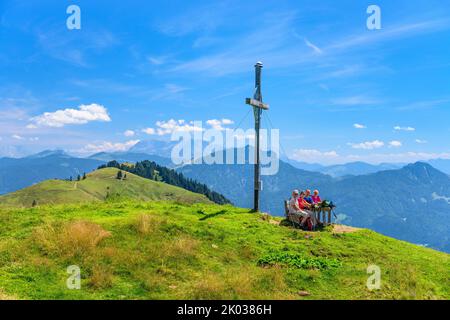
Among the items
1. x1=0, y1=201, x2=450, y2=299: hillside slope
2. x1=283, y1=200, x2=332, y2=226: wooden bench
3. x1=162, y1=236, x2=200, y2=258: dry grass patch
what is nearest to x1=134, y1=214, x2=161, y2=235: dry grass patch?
x1=0, y1=201, x2=450, y2=299: hillside slope

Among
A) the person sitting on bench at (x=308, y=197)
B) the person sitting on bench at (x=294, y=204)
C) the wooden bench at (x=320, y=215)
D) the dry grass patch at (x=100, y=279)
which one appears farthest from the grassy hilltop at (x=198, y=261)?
the person sitting on bench at (x=308, y=197)

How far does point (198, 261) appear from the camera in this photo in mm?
15922

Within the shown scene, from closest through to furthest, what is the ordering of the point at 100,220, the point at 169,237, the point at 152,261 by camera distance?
1. the point at 152,261
2. the point at 169,237
3. the point at 100,220

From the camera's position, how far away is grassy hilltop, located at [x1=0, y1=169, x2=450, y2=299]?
12.9 metres

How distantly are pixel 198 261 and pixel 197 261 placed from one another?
0.05 meters

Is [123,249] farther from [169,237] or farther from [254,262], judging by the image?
[254,262]

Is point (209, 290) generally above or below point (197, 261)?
below

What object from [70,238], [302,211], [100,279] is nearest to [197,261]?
[100,279]

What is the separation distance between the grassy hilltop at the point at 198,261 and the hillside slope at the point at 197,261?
0.04m

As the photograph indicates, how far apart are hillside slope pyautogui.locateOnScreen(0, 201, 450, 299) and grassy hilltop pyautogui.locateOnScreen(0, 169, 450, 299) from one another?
0.04 metres

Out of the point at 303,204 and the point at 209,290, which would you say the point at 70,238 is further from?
the point at 303,204

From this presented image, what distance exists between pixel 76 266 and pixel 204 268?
4789mm

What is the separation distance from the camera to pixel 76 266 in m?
14.4
